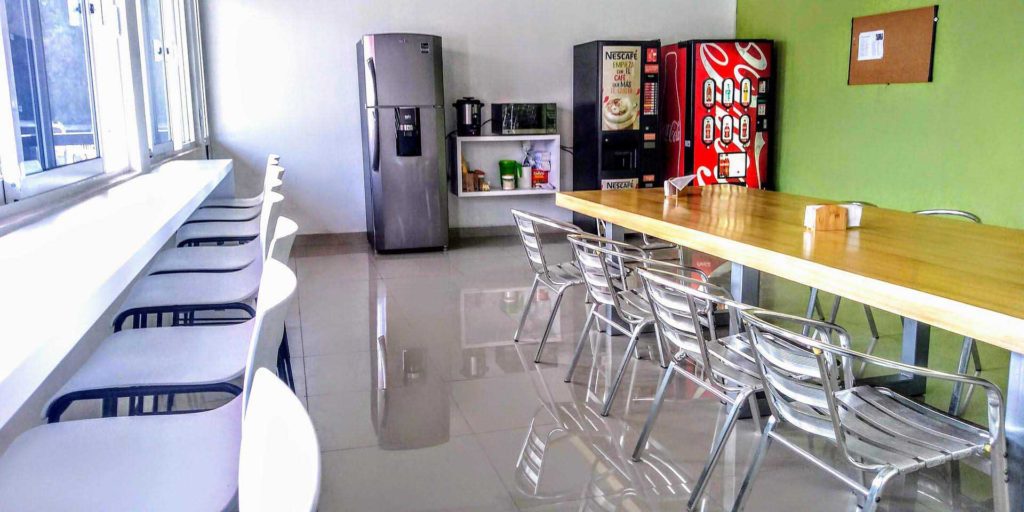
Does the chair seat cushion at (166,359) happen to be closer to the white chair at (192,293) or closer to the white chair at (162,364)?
the white chair at (162,364)

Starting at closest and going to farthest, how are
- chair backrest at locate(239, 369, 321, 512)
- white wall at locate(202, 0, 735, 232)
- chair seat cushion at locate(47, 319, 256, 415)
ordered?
chair backrest at locate(239, 369, 321, 512), chair seat cushion at locate(47, 319, 256, 415), white wall at locate(202, 0, 735, 232)

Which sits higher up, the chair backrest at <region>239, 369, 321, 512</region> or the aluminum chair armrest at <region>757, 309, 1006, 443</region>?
the chair backrest at <region>239, 369, 321, 512</region>

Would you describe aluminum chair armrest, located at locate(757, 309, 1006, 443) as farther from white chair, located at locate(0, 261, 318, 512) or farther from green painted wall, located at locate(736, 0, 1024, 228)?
green painted wall, located at locate(736, 0, 1024, 228)

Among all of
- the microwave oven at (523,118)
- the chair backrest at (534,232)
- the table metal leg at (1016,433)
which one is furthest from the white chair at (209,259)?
the microwave oven at (523,118)

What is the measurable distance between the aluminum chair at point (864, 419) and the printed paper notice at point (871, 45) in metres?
4.65

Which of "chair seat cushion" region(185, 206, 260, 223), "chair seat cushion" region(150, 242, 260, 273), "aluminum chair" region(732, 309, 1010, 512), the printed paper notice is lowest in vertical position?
"aluminum chair" region(732, 309, 1010, 512)

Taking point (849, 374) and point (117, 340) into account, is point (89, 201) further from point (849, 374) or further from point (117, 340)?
point (849, 374)

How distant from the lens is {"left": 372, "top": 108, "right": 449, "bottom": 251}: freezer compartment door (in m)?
6.25

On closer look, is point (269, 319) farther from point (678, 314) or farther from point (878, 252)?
point (878, 252)

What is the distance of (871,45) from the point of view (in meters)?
5.93

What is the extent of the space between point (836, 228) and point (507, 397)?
4.81 ft

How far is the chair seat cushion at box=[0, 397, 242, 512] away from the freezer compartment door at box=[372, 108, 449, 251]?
483 centimetres

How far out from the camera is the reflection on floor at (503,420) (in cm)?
236

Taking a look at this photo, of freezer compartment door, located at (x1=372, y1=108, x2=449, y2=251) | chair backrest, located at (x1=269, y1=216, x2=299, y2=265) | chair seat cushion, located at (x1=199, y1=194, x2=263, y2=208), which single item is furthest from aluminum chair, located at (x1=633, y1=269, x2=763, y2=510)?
freezer compartment door, located at (x1=372, y1=108, x2=449, y2=251)
